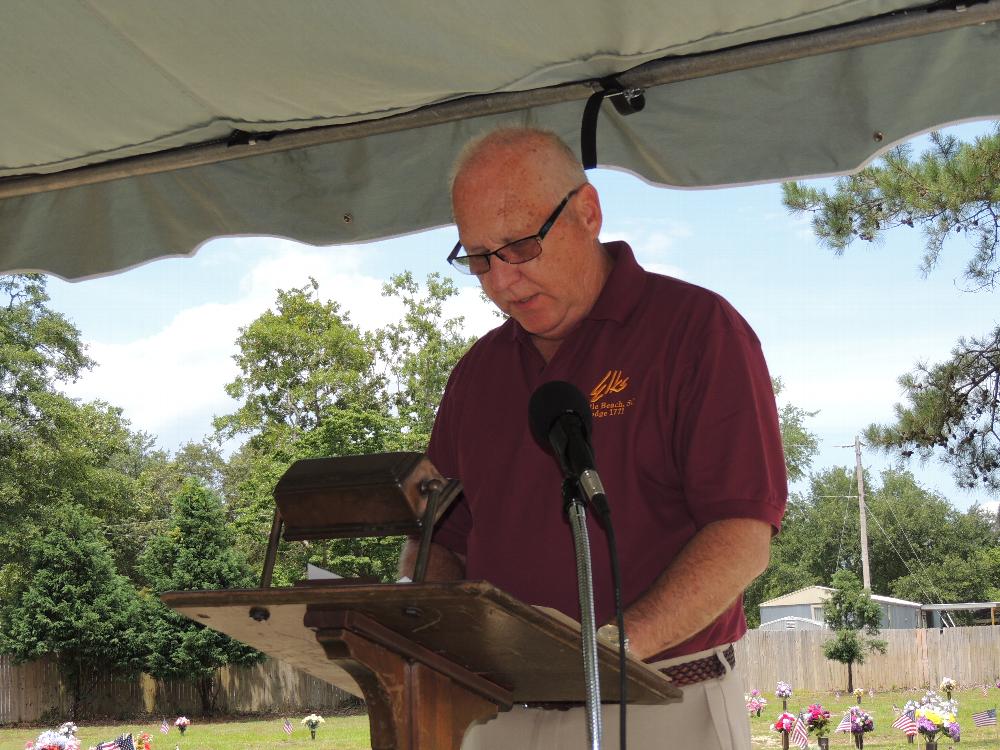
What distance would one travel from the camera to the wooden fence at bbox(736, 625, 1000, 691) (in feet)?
84.6

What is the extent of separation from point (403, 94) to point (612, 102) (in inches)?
15.7

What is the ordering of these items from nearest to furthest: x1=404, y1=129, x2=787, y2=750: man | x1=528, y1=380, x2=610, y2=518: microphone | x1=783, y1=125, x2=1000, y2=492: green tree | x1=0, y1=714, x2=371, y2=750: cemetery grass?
x1=528, y1=380, x2=610, y2=518: microphone < x1=404, y1=129, x2=787, y2=750: man < x1=783, y1=125, x2=1000, y2=492: green tree < x1=0, y1=714, x2=371, y2=750: cemetery grass

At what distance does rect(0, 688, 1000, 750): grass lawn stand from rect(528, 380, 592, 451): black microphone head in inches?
511

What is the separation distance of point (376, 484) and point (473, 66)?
1.02 meters

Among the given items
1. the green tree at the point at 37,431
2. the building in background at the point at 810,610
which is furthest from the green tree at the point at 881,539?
the green tree at the point at 37,431

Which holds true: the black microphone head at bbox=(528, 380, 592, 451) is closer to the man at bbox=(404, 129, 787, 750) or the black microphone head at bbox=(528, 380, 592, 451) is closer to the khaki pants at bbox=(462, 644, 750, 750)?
the man at bbox=(404, 129, 787, 750)

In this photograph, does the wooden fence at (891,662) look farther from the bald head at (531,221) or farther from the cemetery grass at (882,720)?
the bald head at (531,221)

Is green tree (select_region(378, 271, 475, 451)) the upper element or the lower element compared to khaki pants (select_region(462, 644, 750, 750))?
upper

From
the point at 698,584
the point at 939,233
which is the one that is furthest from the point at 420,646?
the point at 939,233

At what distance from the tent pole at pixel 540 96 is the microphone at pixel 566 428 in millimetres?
882

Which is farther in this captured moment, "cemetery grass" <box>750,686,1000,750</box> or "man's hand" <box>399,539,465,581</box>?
"cemetery grass" <box>750,686,1000,750</box>

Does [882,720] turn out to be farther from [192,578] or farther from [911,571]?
[911,571]

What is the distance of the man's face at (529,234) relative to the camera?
1.95 metres

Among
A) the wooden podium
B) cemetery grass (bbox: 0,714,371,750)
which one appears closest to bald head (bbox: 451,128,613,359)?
the wooden podium
